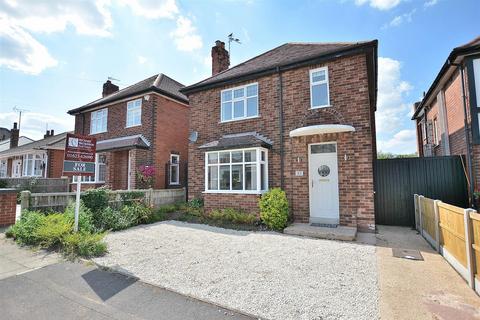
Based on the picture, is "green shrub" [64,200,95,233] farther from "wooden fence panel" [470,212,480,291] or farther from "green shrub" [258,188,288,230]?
"wooden fence panel" [470,212,480,291]

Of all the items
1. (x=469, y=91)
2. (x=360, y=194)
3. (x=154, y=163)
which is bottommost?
(x=360, y=194)

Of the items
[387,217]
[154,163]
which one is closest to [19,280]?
[154,163]

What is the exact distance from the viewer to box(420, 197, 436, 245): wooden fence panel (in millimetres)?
6074

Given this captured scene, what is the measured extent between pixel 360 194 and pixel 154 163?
9638mm

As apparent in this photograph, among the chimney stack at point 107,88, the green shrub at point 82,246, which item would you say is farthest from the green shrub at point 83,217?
the chimney stack at point 107,88

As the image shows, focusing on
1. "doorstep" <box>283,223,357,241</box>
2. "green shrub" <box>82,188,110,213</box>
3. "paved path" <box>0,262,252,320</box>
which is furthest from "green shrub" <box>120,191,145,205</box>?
"doorstep" <box>283,223,357,241</box>

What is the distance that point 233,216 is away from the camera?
851cm

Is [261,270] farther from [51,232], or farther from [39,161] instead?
[39,161]

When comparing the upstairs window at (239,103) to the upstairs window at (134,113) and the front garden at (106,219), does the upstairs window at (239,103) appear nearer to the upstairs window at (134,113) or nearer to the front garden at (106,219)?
the front garden at (106,219)

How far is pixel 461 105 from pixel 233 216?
8.89 metres

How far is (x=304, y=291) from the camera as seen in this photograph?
3633mm

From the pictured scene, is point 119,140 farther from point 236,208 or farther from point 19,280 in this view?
point 19,280

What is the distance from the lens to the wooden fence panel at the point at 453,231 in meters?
4.19

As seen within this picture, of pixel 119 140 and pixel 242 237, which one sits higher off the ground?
pixel 119 140
